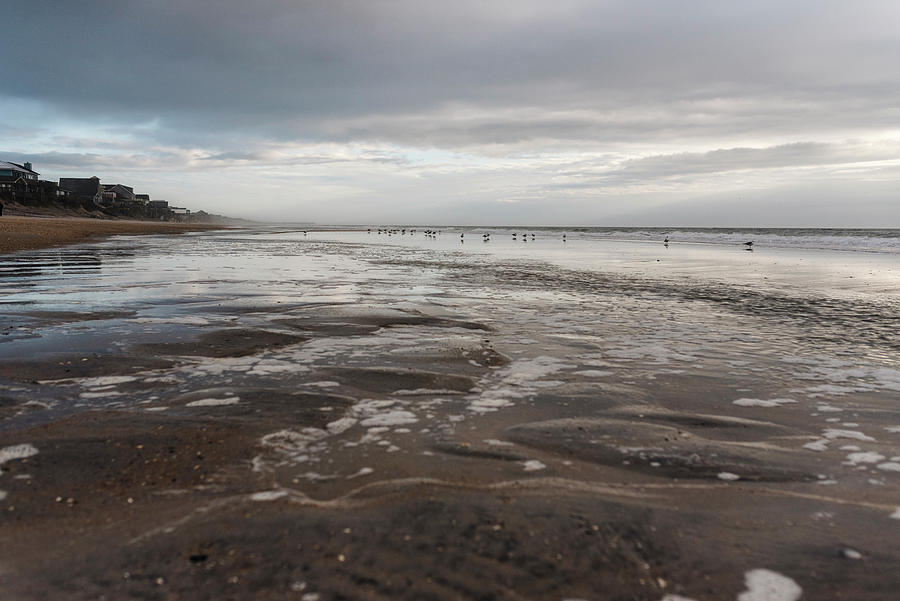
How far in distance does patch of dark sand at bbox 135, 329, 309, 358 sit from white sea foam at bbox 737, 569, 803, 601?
5152mm

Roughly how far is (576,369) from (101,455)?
4156mm

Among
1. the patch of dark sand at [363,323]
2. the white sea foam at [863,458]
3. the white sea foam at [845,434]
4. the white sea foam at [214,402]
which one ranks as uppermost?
the patch of dark sand at [363,323]

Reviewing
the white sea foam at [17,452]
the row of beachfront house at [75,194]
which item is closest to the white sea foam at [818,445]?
the white sea foam at [17,452]

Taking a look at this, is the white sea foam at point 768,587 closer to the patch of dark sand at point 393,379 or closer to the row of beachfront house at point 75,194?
the patch of dark sand at point 393,379

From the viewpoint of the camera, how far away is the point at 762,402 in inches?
173

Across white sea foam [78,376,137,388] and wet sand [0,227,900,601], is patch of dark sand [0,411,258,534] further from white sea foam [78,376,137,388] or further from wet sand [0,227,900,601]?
white sea foam [78,376,137,388]

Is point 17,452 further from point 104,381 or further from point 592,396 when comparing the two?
point 592,396

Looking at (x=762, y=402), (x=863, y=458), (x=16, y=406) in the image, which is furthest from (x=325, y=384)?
(x=863, y=458)

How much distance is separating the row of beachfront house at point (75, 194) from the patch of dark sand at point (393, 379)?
90179mm

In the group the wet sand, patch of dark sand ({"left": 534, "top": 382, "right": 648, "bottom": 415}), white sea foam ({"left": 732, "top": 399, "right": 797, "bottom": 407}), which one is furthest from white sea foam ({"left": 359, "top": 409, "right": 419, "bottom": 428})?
white sea foam ({"left": 732, "top": 399, "right": 797, "bottom": 407})

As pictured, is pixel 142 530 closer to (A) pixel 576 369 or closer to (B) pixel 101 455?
(B) pixel 101 455

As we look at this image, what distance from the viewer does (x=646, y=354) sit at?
616 centimetres

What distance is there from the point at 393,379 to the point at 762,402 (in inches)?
129

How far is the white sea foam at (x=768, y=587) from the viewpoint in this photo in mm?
2051
